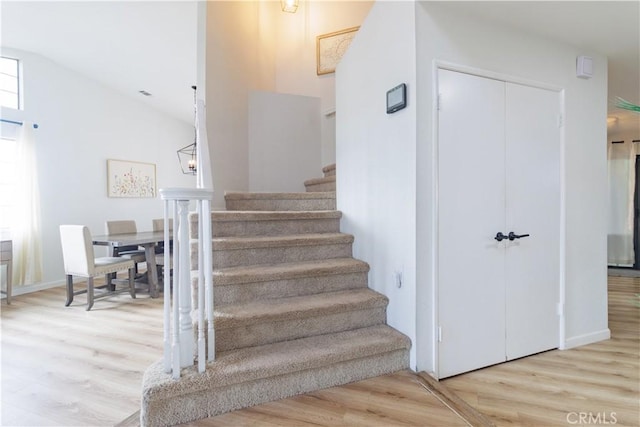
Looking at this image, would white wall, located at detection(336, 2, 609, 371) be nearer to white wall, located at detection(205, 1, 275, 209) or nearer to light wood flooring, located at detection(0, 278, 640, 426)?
light wood flooring, located at detection(0, 278, 640, 426)

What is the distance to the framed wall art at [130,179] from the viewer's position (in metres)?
5.46

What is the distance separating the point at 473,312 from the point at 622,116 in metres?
4.04

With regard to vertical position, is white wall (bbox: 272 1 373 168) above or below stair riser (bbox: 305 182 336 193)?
above

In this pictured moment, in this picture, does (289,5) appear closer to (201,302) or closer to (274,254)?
(274,254)

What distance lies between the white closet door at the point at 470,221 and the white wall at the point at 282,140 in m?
2.60

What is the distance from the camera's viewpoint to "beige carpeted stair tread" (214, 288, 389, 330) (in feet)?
5.74

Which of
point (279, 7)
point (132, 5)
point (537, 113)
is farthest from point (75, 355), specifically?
point (279, 7)

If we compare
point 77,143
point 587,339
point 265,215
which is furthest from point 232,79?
point 587,339

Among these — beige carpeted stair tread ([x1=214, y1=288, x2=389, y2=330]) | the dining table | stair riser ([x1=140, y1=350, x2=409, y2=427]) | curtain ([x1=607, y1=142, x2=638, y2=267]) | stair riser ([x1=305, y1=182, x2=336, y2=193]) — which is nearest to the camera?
stair riser ([x1=140, y1=350, x2=409, y2=427])

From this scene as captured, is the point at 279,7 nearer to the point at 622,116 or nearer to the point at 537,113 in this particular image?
the point at 537,113

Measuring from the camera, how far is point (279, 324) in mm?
1841

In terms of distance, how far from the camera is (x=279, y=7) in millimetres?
4688

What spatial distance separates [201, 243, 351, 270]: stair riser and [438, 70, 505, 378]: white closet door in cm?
87

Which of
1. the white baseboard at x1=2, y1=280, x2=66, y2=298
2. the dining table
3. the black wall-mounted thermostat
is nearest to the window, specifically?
the dining table
